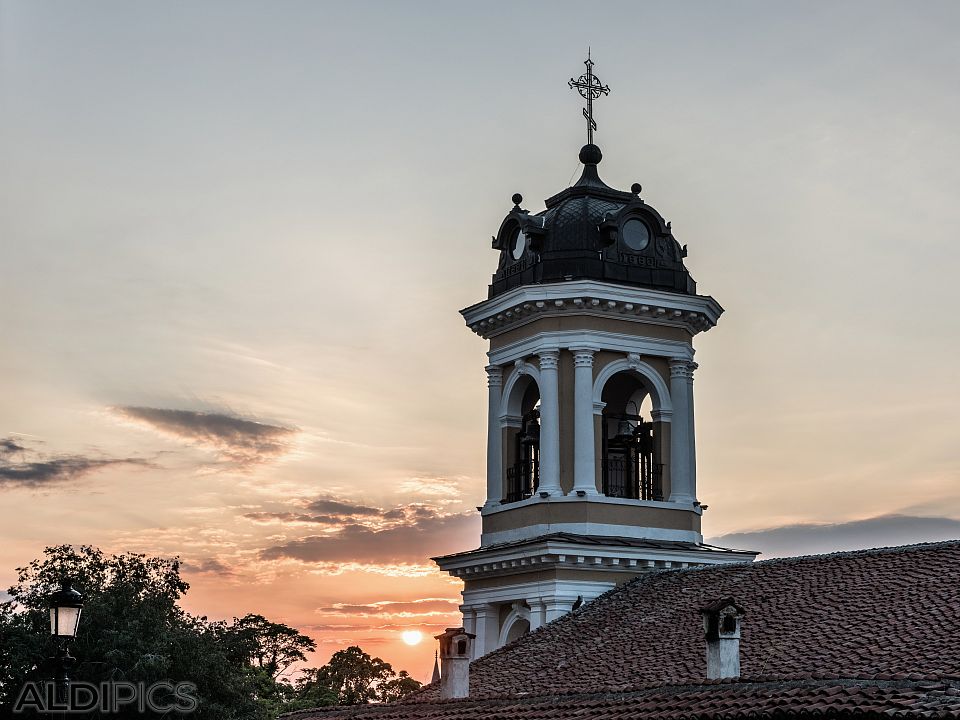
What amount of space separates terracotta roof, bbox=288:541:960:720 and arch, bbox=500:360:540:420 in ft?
16.5

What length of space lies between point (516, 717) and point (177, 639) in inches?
460

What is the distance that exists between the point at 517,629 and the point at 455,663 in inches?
180

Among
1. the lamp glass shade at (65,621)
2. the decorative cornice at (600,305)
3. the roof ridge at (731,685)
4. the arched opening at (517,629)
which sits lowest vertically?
the roof ridge at (731,685)

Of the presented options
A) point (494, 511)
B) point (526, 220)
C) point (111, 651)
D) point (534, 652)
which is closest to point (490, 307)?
point (526, 220)

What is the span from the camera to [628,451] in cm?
3064

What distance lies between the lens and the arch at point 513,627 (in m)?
29.1

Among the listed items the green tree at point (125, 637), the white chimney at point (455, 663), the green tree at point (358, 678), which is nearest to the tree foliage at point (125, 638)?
the green tree at point (125, 637)

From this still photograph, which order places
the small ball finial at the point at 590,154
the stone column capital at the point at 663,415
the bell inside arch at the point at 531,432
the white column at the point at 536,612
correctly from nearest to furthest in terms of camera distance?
Answer: the white column at the point at 536,612 < the stone column capital at the point at 663,415 < the bell inside arch at the point at 531,432 < the small ball finial at the point at 590,154

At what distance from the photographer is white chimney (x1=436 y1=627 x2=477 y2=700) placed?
2475cm

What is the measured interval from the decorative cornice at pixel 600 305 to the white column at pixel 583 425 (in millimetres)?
933

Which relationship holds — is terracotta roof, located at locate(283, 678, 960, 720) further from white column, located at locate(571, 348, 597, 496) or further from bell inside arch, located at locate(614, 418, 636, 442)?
bell inside arch, located at locate(614, 418, 636, 442)

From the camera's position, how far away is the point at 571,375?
29672mm

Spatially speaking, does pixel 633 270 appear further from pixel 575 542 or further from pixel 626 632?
pixel 626 632

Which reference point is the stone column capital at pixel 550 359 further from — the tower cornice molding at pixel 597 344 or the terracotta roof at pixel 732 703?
the terracotta roof at pixel 732 703
